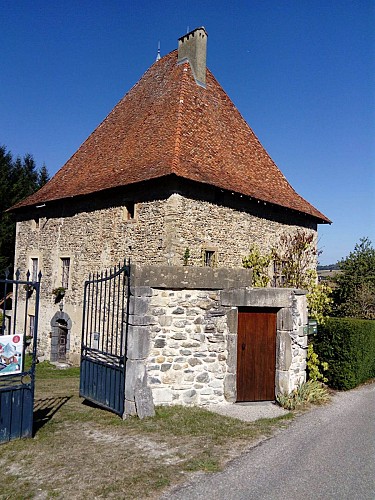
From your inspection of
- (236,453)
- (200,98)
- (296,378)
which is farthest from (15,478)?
(200,98)

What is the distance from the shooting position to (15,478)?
15.5 feet

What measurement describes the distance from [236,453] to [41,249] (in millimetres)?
14111

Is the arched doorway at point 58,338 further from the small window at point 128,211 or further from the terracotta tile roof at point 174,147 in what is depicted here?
the small window at point 128,211

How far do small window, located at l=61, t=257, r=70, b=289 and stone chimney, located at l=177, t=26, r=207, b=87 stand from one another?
8.12 m

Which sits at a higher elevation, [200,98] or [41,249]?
[200,98]

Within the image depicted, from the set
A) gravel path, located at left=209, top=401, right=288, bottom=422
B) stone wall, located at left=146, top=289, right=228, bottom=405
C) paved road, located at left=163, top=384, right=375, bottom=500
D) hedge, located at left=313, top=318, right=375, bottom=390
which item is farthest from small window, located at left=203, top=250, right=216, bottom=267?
paved road, located at left=163, top=384, right=375, bottom=500

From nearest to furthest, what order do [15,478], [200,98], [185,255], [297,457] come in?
[15,478] → [297,457] → [185,255] → [200,98]

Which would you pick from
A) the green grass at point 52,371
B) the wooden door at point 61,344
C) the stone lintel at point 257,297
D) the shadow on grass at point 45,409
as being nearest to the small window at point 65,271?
the wooden door at point 61,344

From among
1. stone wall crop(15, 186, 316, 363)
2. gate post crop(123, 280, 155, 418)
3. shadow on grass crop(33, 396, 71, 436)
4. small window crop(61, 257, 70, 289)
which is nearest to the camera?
shadow on grass crop(33, 396, 71, 436)

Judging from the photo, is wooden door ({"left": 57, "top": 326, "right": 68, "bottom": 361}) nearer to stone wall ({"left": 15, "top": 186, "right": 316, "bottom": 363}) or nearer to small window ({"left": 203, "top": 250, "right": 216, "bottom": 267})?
stone wall ({"left": 15, "top": 186, "right": 316, "bottom": 363})

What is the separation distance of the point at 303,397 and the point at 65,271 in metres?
11.0

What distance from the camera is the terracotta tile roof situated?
13.0 metres

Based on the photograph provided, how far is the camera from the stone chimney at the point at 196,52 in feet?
51.2

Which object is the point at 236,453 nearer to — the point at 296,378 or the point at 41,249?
the point at 296,378
